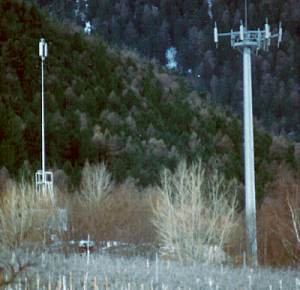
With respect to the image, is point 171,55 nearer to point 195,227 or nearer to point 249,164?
point 249,164

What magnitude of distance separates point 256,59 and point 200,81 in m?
11.8

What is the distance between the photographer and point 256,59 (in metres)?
109

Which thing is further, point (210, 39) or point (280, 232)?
point (210, 39)

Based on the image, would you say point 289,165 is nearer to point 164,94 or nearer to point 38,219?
point 164,94

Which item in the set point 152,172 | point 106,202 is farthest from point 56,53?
point 106,202

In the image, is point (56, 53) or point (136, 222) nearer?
point (136, 222)

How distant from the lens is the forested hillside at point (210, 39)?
321ft

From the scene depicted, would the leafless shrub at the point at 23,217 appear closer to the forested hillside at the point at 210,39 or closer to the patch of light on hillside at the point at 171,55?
the forested hillside at the point at 210,39

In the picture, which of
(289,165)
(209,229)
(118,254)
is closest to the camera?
(209,229)

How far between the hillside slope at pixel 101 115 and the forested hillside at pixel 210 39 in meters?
26.3

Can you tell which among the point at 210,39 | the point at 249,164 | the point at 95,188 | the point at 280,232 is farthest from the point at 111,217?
the point at 210,39

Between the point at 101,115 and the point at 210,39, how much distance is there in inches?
2433

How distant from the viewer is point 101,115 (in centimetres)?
5706

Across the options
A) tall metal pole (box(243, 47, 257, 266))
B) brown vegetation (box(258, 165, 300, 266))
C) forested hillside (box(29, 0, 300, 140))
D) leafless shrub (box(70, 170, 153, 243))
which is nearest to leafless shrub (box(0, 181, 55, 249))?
leafless shrub (box(70, 170, 153, 243))
